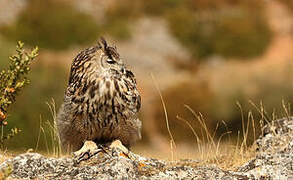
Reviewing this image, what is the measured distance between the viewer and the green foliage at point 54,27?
5694 cm

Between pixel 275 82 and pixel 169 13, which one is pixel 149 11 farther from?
pixel 275 82

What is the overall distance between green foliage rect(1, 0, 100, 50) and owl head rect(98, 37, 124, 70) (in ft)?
162

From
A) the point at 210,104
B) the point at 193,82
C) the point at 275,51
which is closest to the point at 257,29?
the point at 275,51

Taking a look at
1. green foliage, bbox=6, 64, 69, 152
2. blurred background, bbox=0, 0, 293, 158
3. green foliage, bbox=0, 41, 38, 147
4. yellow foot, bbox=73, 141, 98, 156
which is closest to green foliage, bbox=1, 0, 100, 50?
blurred background, bbox=0, 0, 293, 158

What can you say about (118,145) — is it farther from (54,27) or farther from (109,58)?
(54,27)

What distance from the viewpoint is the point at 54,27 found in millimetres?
60000

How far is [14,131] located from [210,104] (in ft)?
92.7

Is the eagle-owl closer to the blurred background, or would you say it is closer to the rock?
the rock

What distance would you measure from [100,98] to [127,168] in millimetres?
1126

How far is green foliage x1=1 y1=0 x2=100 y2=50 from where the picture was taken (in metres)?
56.9

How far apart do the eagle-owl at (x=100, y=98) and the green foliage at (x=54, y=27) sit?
49.4 metres

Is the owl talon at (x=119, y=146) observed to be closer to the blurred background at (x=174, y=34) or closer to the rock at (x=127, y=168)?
the rock at (x=127, y=168)

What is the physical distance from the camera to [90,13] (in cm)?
6250

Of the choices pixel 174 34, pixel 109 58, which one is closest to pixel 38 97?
pixel 109 58
